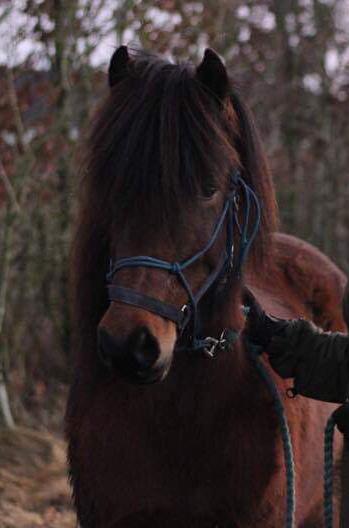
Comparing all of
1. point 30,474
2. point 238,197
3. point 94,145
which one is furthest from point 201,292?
point 30,474

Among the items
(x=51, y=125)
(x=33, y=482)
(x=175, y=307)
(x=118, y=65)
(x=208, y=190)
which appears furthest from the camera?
(x=51, y=125)

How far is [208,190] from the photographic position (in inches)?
102

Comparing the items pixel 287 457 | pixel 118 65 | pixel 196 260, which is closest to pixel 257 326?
pixel 287 457

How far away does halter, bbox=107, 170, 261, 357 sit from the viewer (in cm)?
236

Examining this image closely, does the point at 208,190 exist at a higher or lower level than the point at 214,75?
lower

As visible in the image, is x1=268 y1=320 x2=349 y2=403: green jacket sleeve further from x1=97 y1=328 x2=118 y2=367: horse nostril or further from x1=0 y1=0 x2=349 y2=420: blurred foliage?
x1=0 y1=0 x2=349 y2=420: blurred foliage

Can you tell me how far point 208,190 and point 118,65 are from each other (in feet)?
1.96

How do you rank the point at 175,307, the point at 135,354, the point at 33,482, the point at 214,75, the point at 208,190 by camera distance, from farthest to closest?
the point at 33,482, the point at 214,75, the point at 208,190, the point at 175,307, the point at 135,354

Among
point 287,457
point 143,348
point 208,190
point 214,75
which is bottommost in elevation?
point 287,457

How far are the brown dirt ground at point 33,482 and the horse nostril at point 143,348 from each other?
298cm

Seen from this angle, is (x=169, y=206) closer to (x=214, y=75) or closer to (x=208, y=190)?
(x=208, y=190)

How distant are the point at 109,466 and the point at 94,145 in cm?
107

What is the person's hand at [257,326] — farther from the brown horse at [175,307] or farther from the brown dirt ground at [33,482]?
the brown dirt ground at [33,482]

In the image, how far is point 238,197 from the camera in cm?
281
